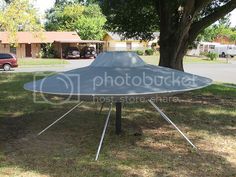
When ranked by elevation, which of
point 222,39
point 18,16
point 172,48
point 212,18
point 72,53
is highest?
point 18,16

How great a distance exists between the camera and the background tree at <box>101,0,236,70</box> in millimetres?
12278

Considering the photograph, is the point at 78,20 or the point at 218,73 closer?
the point at 218,73

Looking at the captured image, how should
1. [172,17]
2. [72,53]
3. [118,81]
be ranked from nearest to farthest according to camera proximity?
[118,81] → [172,17] → [72,53]

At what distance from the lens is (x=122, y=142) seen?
7.06 m

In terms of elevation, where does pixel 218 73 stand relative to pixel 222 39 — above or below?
below

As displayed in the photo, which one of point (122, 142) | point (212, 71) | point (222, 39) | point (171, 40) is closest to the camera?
point (122, 142)

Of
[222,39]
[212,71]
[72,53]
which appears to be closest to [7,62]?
[212,71]

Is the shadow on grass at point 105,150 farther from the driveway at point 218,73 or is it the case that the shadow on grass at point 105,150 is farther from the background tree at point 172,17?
the driveway at point 218,73

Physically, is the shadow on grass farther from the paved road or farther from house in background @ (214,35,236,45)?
house in background @ (214,35,236,45)

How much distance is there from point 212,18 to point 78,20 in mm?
53241

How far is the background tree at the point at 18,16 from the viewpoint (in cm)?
3167

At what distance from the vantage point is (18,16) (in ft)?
107

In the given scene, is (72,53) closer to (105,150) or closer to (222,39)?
(105,150)

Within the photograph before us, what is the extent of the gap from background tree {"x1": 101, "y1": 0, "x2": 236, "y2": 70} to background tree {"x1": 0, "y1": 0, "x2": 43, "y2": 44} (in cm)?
1769
